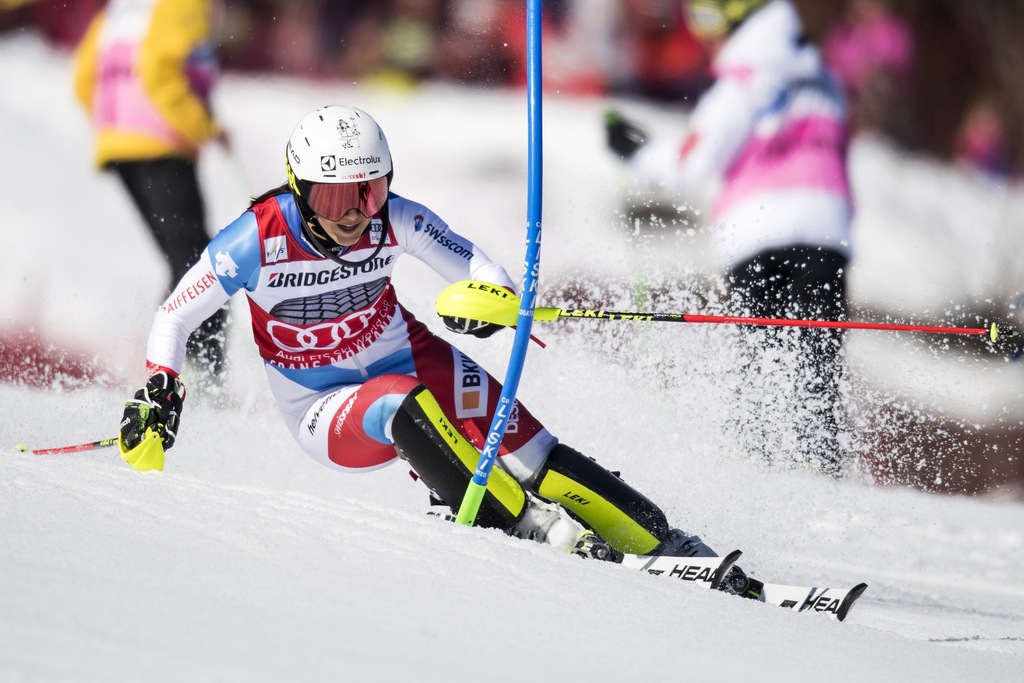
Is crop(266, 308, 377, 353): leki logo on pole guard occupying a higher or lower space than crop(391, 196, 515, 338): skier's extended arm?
lower

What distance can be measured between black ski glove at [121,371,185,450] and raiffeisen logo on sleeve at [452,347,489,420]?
2.73 feet

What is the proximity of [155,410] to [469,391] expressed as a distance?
3.10 feet

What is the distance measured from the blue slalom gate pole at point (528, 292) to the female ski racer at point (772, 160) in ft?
7.68

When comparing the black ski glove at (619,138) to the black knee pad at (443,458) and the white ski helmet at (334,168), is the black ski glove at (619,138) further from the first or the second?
the black knee pad at (443,458)

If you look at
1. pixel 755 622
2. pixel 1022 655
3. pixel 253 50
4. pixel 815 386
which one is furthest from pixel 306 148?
pixel 253 50

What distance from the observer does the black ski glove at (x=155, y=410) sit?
2.65 metres

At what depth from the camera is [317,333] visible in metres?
3.01

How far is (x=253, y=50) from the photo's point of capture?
7844 millimetres

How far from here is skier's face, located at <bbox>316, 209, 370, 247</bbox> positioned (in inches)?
112

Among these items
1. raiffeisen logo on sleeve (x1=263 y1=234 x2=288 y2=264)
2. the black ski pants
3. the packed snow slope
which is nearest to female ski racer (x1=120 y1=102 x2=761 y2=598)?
raiffeisen logo on sleeve (x1=263 y1=234 x2=288 y2=264)

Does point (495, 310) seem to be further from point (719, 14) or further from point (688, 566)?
point (719, 14)

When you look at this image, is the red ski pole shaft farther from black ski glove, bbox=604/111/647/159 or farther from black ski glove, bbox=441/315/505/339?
black ski glove, bbox=604/111/647/159

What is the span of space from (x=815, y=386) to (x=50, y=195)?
6.49 metres

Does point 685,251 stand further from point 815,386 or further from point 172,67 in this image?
point 172,67
